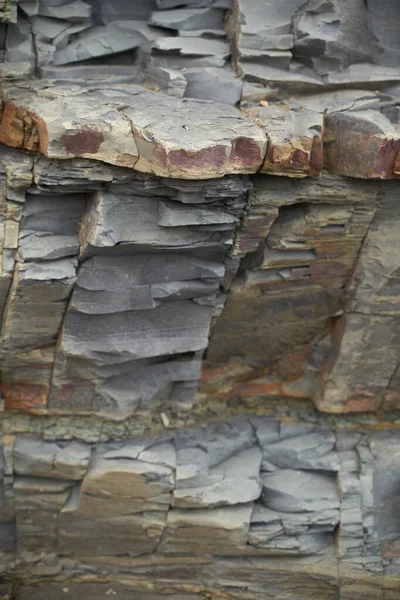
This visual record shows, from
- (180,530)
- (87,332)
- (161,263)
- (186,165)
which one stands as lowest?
(180,530)

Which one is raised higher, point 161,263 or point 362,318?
point 161,263

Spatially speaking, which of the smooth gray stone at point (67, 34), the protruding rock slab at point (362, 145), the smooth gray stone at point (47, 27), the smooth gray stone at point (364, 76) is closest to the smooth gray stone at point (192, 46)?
the smooth gray stone at point (67, 34)

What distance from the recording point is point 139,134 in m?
4.36

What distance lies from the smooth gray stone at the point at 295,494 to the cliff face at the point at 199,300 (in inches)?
0.7

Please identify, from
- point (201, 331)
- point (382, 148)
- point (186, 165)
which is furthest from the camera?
point (201, 331)

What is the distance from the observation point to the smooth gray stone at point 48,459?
573 cm

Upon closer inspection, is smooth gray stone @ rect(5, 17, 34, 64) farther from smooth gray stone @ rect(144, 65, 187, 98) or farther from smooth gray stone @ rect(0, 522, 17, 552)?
smooth gray stone @ rect(0, 522, 17, 552)

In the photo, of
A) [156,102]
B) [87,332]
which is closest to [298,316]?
[87,332]

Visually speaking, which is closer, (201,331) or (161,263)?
(161,263)

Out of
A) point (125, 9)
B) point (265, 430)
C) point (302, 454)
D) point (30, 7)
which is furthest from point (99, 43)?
point (302, 454)

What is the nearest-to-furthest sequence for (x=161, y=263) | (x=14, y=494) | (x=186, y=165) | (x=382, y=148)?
1. (x=186, y=165)
2. (x=382, y=148)
3. (x=161, y=263)
4. (x=14, y=494)

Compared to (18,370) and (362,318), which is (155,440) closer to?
(18,370)

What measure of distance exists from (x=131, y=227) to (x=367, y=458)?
2927 mm

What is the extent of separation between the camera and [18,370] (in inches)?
219
